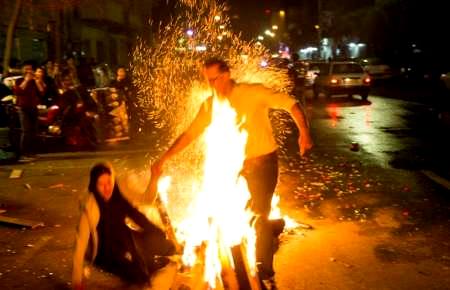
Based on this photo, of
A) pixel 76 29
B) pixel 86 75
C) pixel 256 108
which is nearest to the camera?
pixel 256 108

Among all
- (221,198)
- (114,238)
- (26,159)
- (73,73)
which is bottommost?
(26,159)

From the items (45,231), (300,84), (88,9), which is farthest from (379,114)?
(88,9)

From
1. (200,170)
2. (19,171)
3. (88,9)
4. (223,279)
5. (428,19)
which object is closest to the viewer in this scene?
(223,279)

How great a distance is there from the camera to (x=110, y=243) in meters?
5.50

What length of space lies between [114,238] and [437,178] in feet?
20.3

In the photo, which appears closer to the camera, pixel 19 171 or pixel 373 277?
pixel 373 277

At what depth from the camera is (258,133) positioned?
5.32 metres

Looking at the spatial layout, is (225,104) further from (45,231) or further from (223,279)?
(45,231)

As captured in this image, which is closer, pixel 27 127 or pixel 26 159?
pixel 26 159

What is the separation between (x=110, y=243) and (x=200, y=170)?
4.46m

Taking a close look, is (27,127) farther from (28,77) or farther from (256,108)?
(256,108)

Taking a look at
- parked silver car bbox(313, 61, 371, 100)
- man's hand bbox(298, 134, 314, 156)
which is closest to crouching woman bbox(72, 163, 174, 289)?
man's hand bbox(298, 134, 314, 156)

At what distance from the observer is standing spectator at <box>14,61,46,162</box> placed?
13078 millimetres

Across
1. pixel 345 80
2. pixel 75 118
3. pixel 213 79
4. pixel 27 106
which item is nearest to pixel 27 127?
pixel 27 106
